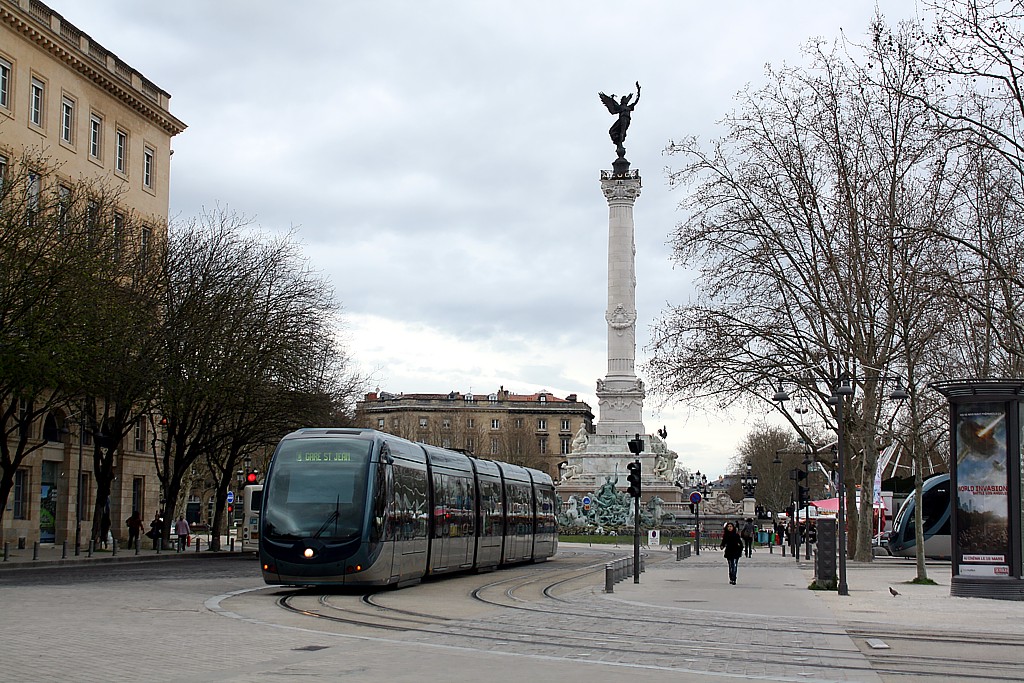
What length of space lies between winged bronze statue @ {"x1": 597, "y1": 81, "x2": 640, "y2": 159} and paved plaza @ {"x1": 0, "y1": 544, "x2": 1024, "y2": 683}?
55.9 metres

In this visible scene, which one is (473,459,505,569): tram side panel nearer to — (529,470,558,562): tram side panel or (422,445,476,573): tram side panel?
(422,445,476,573): tram side panel

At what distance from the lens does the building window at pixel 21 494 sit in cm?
4853

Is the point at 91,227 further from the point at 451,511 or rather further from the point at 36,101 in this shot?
the point at 451,511

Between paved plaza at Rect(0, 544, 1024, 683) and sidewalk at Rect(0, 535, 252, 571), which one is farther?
sidewalk at Rect(0, 535, 252, 571)

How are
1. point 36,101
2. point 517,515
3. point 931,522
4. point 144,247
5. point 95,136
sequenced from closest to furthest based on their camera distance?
point 517,515, point 144,247, point 36,101, point 931,522, point 95,136

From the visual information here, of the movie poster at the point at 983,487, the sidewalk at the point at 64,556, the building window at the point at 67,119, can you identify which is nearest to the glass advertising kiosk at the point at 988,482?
the movie poster at the point at 983,487

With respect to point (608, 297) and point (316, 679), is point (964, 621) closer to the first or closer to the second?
point (316, 679)

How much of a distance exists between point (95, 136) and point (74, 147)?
8.67ft

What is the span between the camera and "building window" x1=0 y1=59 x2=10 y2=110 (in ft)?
158

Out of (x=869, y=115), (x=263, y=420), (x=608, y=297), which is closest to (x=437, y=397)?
(x=608, y=297)

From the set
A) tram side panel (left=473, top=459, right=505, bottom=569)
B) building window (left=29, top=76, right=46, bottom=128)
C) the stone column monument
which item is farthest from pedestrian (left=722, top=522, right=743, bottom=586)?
the stone column monument

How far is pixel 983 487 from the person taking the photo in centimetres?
2616

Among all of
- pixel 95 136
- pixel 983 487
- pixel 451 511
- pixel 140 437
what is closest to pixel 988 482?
pixel 983 487

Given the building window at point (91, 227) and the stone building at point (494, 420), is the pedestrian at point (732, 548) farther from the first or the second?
the stone building at point (494, 420)
